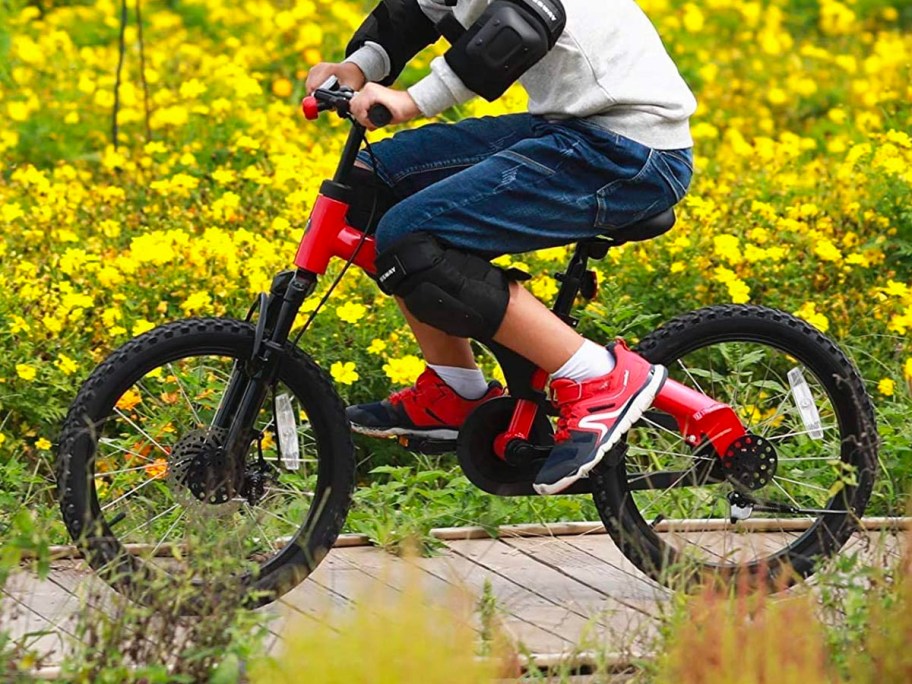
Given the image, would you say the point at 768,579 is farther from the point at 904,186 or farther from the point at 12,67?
the point at 12,67

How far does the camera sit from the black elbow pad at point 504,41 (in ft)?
10.9

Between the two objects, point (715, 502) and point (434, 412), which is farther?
point (715, 502)

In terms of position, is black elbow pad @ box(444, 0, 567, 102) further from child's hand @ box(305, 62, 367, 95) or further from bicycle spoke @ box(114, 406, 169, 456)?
bicycle spoke @ box(114, 406, 169, 456)

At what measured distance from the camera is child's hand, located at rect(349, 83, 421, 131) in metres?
3.36

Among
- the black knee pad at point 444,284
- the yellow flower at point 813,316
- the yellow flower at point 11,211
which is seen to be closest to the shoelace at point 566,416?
the black knee pad at point 444,284

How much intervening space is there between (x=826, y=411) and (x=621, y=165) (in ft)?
2.81

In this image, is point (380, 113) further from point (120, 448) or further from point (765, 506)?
point (765, 506)

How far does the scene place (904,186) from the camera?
5.35m

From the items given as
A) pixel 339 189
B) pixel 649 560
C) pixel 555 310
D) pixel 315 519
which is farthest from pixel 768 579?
pixel 339 189

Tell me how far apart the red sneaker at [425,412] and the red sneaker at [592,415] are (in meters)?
0.29

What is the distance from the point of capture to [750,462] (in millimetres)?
3799

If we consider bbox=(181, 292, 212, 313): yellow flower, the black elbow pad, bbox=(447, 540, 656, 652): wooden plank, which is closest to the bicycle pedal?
bbox=(447, 540, 656, 652): wooden plank

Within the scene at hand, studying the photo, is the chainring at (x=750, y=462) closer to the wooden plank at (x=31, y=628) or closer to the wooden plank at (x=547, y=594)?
the wooden plank at (x=547, y=594)

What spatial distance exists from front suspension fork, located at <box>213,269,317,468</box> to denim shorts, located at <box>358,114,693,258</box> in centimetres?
22
